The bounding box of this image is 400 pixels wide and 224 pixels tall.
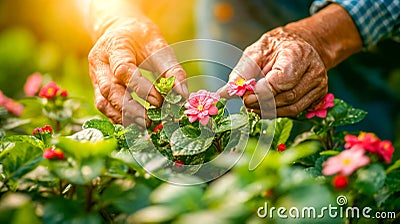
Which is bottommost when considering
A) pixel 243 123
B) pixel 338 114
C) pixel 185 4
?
pixel 185 4

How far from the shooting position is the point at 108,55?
4.37 feet

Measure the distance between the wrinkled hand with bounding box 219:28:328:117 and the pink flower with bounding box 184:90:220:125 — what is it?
0.22 ft

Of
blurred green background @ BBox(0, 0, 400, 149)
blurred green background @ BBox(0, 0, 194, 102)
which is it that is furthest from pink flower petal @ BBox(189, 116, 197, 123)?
blurred green background @ BBox(0, 0, 194, 102)

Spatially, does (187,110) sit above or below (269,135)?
above

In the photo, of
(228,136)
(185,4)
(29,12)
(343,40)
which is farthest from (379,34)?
(29,12)

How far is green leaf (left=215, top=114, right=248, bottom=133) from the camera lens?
1062 mm

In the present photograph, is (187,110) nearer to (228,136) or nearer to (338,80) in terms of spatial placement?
(228,136)

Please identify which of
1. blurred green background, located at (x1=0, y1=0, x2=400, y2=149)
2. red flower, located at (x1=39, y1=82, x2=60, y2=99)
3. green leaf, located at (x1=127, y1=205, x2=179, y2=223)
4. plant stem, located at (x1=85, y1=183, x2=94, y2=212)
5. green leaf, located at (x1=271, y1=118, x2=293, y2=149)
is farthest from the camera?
blurred green background, located at (x1=0, y1=0, x2=400, y2=149)

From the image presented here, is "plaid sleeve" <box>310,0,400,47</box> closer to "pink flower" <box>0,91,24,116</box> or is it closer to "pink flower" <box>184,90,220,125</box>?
"pink flower" <box>184,90,220,125</box>

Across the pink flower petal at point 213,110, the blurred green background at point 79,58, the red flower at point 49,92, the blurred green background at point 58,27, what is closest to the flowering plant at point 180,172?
the pink flower petal at point 213,110

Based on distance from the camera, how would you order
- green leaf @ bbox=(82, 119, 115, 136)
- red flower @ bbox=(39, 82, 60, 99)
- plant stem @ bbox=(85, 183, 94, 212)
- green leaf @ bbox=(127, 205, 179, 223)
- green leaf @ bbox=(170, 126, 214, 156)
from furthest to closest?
1. red flower @ bbox=(39, 82, 60, 99)
2. green leaf @ bbox=(82, 119, 115, 136)
3. green leaf @ bbox=(170, 126, 214, 156)
4. plant stem @ bbox=(85, 183, 94, 212)
5. green leaf @ bbox=(127, 205, 179, 223)

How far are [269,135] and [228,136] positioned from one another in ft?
0.37

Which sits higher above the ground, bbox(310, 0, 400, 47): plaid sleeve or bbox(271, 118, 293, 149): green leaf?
bbox(310, 0, 400, 47): plaid sleeve

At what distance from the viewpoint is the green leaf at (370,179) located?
0.88 meters
